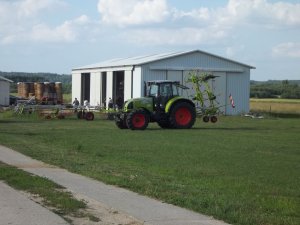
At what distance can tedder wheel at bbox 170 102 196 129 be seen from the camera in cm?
→ 3169

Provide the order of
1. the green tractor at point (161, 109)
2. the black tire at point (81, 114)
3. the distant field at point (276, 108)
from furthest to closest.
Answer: the distant field at point (276, 108)
the black tire at point (81, 114)
the green tractor at point (161, 109)

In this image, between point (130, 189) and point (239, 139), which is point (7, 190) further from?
point (239, 139)

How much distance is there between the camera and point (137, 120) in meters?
30.9

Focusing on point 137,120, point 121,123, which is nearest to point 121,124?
point 121,123

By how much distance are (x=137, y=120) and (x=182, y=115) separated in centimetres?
261

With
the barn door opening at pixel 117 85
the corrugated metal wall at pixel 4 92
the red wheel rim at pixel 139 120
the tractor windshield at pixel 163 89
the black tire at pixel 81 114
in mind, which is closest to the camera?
the red wheel rim at pixel 139 120

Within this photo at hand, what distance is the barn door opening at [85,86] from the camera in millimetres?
65562

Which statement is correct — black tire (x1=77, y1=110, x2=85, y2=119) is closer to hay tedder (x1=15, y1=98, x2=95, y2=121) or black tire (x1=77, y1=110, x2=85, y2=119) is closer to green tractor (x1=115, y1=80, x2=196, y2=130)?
hay tedder (x1=15, y1=98, x2=95, y2=121)

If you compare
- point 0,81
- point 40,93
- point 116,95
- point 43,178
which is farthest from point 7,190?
point 40,93

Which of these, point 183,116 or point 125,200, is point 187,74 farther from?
point 125,200

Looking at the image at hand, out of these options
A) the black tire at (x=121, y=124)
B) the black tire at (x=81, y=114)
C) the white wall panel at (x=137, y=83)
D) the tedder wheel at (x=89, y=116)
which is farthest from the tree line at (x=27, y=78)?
the black tire at (x=121, y=124)

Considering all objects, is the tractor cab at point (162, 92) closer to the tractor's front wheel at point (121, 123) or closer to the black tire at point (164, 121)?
the black tire at point (164, 121)

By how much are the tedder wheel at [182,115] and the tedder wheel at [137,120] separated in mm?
1484

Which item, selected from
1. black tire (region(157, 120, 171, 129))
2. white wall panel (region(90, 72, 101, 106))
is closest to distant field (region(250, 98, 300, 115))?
white wall panel (region(90, 72, 101, 106))
